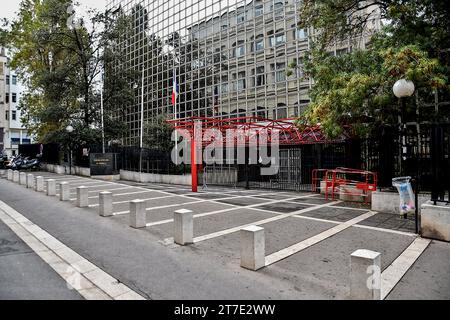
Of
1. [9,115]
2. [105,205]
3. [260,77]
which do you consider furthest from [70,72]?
[9,115]

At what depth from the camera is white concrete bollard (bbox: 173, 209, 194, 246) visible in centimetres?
677

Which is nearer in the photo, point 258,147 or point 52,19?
point 258,147

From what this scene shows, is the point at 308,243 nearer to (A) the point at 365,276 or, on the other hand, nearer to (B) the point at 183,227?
(B) the point at 183,227

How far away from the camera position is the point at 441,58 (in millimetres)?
11703

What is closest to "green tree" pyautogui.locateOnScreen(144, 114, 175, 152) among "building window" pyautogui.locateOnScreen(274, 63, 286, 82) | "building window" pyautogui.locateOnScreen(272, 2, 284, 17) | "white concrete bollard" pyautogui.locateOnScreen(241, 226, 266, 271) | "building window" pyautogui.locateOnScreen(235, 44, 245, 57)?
"building window" pyautogui.locateOnScreen(274, 63, 286, 82)

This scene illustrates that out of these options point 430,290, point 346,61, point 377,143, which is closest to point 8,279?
point 430,290

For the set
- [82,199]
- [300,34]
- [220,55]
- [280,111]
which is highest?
[220,55]

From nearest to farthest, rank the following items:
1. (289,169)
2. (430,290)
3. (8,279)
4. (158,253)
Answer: (430,290) → (8,279) → (158,253) → (289,169)

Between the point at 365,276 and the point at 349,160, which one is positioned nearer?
the point at 365,276

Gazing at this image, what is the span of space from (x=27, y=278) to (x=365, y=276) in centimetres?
502

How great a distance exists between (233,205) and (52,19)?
85.9 ft

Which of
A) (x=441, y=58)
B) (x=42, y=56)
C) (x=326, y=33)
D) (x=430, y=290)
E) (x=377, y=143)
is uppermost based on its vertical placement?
(x=42, y=56)

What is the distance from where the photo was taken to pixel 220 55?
31344mm

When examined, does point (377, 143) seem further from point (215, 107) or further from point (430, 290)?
point (215, 107)
